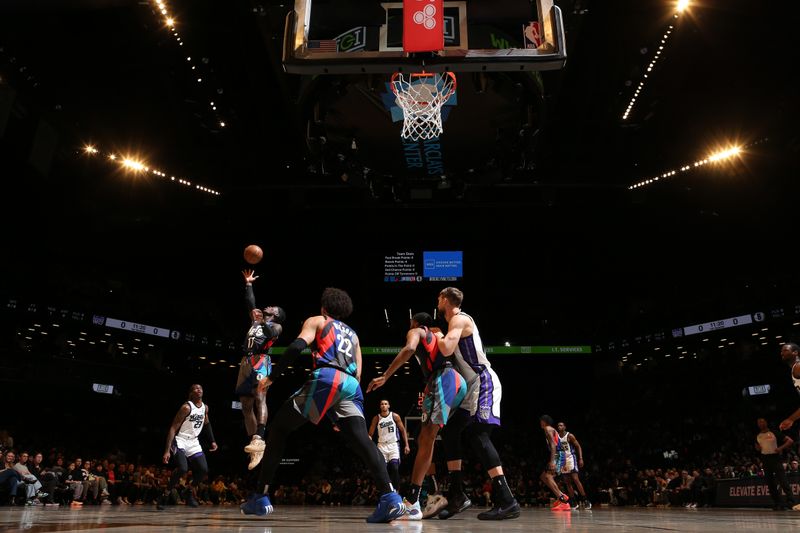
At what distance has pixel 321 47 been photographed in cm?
717

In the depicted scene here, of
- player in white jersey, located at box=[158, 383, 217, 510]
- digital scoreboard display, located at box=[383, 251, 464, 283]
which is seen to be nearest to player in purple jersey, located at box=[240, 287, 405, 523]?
player in white jersey, located at box=[158, 383, 217, 510]

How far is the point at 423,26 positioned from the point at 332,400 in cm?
453

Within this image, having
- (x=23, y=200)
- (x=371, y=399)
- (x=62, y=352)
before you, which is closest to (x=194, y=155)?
(x=23, y=200)

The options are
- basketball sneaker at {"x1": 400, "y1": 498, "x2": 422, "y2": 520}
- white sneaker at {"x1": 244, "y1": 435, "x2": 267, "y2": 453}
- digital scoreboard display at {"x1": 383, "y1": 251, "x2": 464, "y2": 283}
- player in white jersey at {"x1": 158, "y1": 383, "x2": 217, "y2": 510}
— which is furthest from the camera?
digital scoreboard display at {"x1": 383, "y1": 251, "x2": 464, "y2": 283}

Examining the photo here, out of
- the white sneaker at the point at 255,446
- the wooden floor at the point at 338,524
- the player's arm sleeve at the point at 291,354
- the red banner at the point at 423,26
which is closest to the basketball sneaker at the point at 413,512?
the wooden floor at the point at 338,524

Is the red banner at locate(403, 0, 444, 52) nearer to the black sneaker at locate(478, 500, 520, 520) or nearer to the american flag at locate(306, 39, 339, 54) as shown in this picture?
the american flag at locate(306, 39, 339, 54)

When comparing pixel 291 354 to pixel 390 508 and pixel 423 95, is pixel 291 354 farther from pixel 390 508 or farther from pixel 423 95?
pixel 423 95

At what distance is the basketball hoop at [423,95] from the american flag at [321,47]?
3031 millimetres

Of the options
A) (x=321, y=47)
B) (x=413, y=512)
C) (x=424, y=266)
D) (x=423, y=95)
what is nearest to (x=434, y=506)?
(x=413, y=512)

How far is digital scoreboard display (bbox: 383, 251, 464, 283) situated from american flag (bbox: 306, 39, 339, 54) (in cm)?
1518

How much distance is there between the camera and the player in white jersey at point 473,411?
5555 millimetres

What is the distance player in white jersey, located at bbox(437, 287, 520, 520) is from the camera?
18.2ft

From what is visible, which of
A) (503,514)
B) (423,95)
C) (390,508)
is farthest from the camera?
(423,95)

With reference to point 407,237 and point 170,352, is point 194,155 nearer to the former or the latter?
point 407,237
